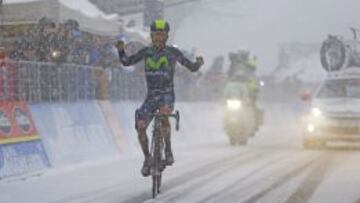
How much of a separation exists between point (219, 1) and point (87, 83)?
3087 cm

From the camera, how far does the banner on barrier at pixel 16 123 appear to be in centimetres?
1330

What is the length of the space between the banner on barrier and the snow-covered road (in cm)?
68

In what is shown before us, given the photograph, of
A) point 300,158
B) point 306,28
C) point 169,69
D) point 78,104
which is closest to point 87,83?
point 78,104

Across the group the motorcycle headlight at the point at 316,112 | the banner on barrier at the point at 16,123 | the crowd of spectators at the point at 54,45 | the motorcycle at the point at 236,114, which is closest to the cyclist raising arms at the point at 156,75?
the banner on barrier at the point at 16,123

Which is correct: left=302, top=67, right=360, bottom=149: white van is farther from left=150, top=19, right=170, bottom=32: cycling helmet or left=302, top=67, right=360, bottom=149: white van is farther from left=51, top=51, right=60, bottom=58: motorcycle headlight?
left=150, top=19, right=170, bottom=32: cycling helmet

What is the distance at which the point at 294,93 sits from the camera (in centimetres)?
4556

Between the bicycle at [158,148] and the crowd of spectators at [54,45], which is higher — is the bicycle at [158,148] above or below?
below

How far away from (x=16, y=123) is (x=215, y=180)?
3.38 meters

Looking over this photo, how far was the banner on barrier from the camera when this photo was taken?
13305 mm

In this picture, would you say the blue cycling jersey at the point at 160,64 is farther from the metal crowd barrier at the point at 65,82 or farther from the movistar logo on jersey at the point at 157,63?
the metal crowd barrier at the point at 65,82

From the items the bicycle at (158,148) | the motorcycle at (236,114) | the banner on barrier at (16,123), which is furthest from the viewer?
the motorcycle at (236,114)

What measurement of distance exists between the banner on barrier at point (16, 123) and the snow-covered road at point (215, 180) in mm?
678

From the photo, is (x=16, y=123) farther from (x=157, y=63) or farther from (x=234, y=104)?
(x=234, y=104)

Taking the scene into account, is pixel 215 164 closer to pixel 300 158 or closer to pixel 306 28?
pixel 300 158
